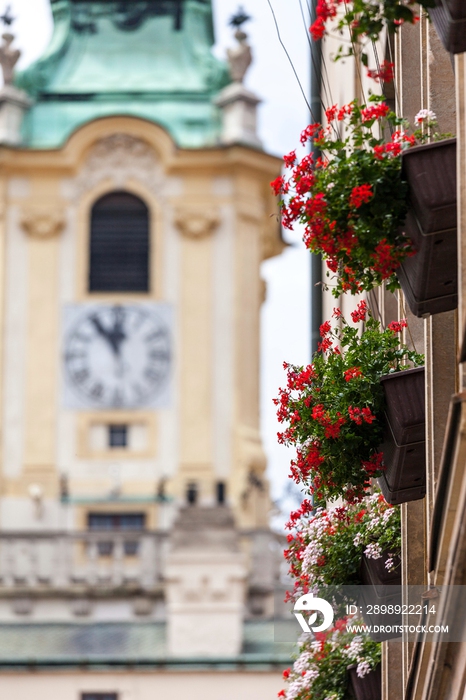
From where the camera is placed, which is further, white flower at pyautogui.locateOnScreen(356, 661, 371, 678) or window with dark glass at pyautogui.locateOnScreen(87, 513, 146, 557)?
window with dark glass at pyautogui.locateOnScreen(87, 513, 146, 557)

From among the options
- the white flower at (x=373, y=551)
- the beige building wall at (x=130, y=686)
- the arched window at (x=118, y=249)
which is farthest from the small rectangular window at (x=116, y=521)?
the white flower at (x=373, y=551)

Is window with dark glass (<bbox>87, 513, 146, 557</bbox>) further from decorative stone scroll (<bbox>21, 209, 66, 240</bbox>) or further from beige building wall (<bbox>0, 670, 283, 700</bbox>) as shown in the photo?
beige building wall (<bbox>0, 670, 283, 700</bbox>)

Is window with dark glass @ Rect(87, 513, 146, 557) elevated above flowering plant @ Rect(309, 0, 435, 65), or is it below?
above

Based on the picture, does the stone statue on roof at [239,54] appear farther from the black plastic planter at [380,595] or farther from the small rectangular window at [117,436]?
the black plastic planter at [380,595]

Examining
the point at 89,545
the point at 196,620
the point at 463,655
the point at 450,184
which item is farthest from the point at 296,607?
the point at 89,545

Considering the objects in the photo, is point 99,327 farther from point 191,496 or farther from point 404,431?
point 404,431

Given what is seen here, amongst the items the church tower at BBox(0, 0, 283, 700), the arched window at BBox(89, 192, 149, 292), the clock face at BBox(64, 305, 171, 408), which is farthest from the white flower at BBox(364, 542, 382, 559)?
the arched window at BBox(89, 192, 149, 292)

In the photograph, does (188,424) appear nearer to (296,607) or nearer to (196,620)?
(196,620)

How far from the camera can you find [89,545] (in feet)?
131

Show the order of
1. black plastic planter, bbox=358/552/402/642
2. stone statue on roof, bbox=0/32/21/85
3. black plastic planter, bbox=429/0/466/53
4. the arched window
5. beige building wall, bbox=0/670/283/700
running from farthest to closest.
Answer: stone statue on roof, bbox=0/32/21/85 < the arched window < beige building wall, bbox=0/670/283/700 < black plastic planter, bbox=358/552/402/642 < black plastic planter, bbox=429/0/466/53

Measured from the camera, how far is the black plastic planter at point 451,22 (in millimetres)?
7898

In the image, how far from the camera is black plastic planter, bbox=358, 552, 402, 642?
Answer: 11.7 metres

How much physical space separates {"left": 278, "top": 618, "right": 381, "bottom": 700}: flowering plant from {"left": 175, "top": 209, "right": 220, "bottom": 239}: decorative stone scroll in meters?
29.5

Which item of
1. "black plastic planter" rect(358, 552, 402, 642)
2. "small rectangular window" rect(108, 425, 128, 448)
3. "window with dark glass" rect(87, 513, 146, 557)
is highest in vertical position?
"small rectangular window" rect(108, 425, 128, 448)
